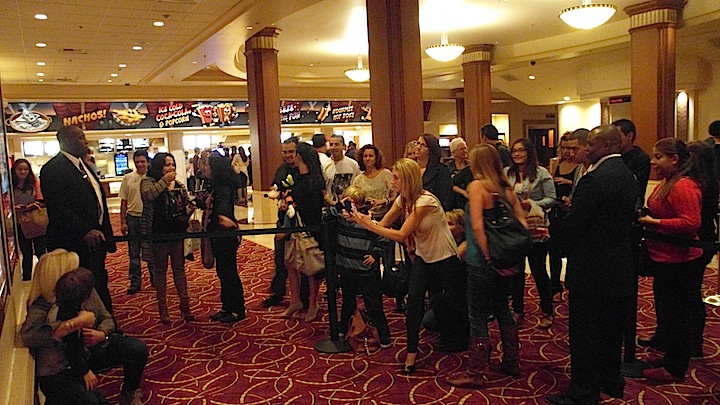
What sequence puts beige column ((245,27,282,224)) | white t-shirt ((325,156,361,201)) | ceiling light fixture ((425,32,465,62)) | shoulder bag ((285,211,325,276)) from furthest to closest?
ceiling light fixture ((425,32,465,62)) < beige column ((245,27,282,224)) < white t-shirt ((325,156,361,201)) < shoulder bag ((285,211,325,276))

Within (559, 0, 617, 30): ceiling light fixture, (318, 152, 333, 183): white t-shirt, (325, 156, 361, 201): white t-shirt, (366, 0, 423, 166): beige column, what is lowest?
(325, 156, 361, 201): white t-shirt

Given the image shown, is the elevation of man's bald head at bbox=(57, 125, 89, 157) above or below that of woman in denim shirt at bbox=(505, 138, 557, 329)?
above

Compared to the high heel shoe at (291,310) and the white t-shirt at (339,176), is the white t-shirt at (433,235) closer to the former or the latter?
the white t-shirt at (339,176)

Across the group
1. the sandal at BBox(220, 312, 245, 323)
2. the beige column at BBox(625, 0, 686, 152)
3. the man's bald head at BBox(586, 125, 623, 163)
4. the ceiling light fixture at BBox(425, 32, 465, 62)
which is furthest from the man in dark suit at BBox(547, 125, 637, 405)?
the ceiling light fixture at BBox(425, 32, 465, 62)

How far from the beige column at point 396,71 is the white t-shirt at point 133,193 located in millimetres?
2813

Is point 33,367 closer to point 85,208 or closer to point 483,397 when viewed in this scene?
point 85,208

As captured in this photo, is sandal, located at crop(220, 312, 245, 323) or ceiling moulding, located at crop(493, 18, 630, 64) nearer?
sandal, located at crop(220, 312, 245, 323)

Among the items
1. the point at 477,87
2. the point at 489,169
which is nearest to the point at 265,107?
the point at 477,87

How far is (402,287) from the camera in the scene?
4320 millimetres

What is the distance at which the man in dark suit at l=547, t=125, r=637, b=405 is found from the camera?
293cm

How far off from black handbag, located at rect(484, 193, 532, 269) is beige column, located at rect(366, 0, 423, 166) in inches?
137

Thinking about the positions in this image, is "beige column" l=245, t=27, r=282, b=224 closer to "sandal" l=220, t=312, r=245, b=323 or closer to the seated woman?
"sandal" l=220, t=312, r=245, b=323

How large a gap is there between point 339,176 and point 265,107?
5.65m

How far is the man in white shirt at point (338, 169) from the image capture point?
5473 millimetres
